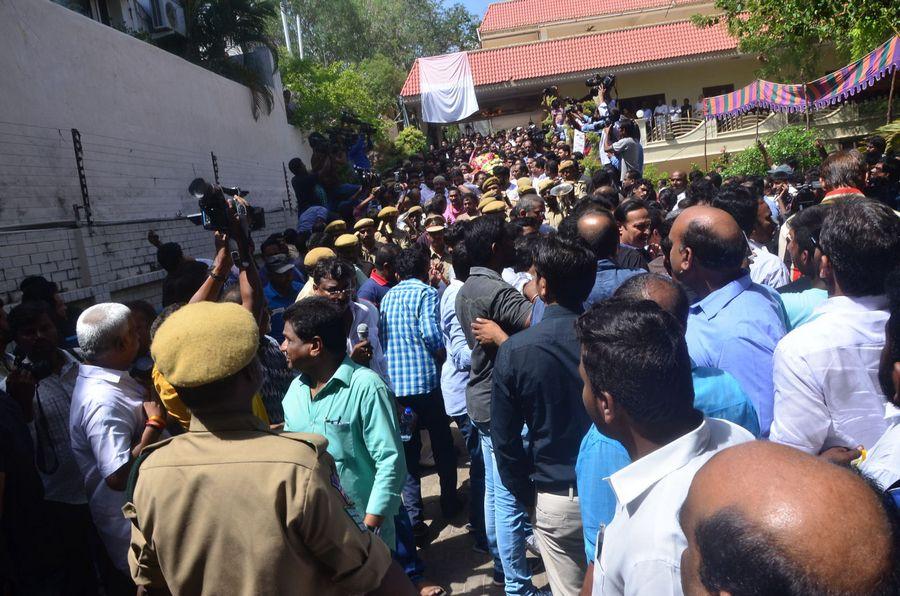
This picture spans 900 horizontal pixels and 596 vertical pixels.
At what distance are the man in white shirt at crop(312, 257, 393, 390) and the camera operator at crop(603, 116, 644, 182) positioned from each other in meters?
5.08

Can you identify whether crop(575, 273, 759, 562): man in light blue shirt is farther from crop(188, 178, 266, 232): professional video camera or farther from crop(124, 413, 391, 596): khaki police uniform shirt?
crop(188, 178, 266, 232): professional video camera

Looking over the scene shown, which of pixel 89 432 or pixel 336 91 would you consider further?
pixel 336 91

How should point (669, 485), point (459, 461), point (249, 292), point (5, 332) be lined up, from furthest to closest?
point (459, 461)
point (5, 332)
point (249, 292)
point (669, 485)

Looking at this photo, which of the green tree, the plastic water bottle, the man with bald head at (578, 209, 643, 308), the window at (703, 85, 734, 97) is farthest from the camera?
the green tree

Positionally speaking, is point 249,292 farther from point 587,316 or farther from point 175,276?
point 587,316

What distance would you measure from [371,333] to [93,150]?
6.17 meters

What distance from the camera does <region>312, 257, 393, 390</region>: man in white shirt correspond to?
3898 millimetres

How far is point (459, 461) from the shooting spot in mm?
5641

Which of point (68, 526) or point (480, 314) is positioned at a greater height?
point (480, 314)

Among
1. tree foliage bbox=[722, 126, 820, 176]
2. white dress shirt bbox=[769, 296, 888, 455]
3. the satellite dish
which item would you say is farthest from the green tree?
white dress shirt bbox=[769, 296, 888, 455]

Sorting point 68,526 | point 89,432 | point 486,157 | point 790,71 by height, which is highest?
point 790,71

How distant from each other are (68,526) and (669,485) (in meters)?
2.72

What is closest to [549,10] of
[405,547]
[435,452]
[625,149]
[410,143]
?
[410,143]

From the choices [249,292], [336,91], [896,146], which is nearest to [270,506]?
Result: [249,292]
